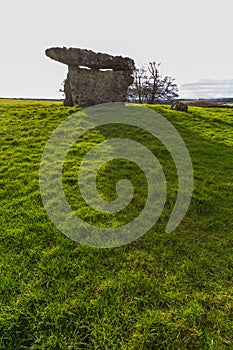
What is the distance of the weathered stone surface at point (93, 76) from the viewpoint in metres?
13.9

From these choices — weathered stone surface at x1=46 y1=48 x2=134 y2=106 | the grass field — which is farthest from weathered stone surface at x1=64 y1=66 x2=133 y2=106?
the grass field

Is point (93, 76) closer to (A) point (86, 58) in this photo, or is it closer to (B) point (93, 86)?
(B) point (93, 86)

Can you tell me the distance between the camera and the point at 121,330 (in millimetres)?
3412

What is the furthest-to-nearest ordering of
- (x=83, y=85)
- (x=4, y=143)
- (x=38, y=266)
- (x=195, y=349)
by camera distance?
(x=83, y=85) → (x=4, y=143) → (x=38, y=266) → (x=195, y=349)

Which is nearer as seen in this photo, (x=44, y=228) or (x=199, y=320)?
(x=199, y=320)

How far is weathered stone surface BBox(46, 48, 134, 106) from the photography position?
13.9 meters

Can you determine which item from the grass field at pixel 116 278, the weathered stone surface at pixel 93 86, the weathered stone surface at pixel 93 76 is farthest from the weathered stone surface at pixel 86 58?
the grass field at pixel 116 278

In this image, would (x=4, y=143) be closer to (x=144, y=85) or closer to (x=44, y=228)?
(x=44, y=228)

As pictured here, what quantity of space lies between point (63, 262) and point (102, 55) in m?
13.2

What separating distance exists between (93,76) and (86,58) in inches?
40.5

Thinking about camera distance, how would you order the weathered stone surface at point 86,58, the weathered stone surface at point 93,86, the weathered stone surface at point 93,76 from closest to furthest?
the weathered stone surface at point 86,58, the weathered stone surface at point 93,76, the weathered stone surface at point 93,86

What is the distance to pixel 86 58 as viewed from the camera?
14.1 metres

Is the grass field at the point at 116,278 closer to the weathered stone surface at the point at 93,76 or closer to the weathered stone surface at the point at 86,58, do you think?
the weathered stone surface at the point at 93,76

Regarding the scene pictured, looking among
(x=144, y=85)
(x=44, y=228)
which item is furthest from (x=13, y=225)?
(x=144, y=85)
